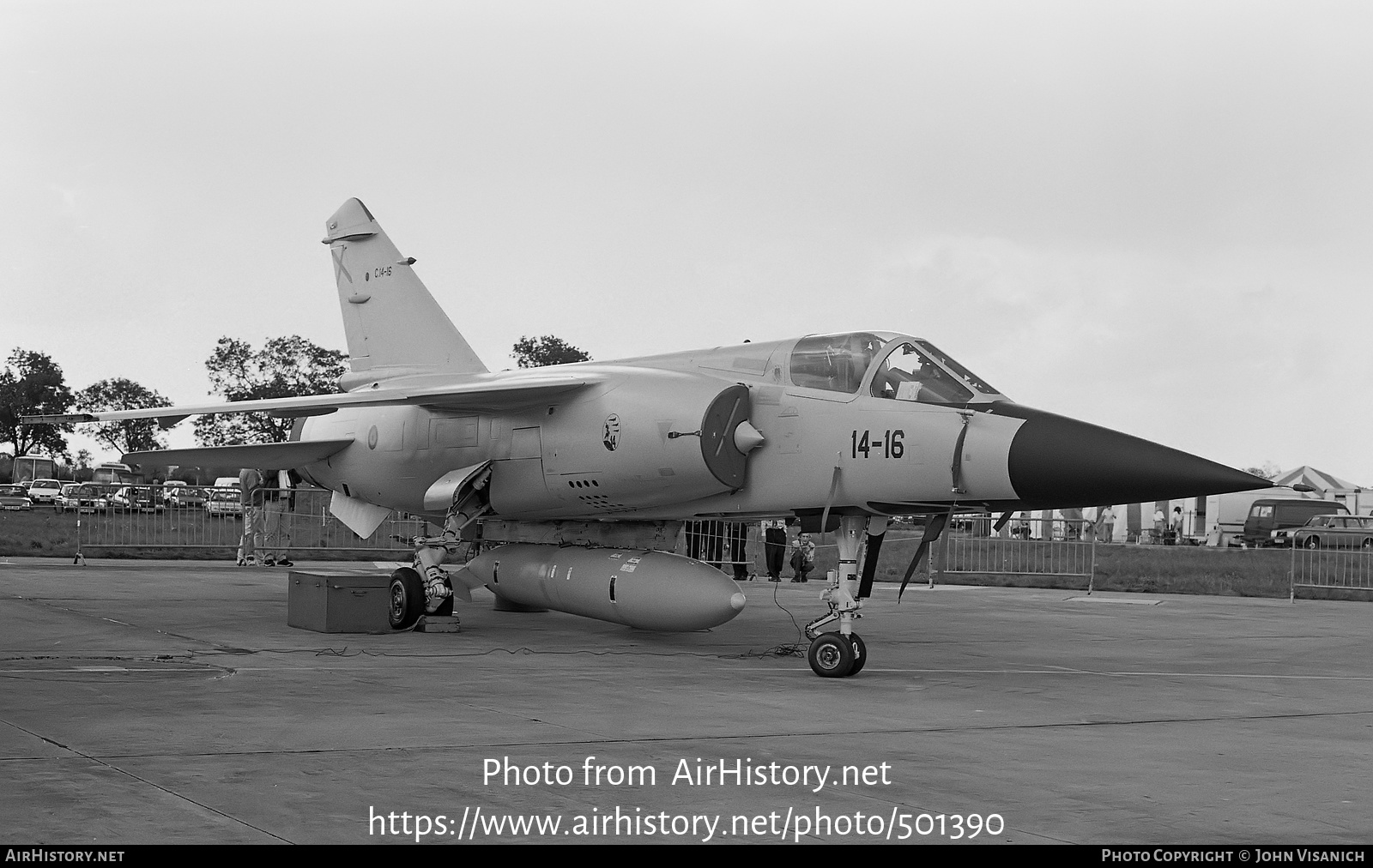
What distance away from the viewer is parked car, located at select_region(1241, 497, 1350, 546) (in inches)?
2121

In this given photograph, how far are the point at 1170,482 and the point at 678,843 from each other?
6056 millimetres

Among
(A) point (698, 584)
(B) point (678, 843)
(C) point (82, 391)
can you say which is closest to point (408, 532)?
(A) point (698, 584)

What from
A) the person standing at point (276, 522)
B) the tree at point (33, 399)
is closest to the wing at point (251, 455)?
the person standing at point (276, 522)

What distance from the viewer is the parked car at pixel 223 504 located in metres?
27.1

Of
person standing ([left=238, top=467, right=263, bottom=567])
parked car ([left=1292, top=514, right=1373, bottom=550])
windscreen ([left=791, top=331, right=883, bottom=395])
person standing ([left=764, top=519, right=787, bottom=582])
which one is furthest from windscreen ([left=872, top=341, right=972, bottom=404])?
parked car ([left=1292, top=514, right=1373, bottom=550])

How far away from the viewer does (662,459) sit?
12102mm

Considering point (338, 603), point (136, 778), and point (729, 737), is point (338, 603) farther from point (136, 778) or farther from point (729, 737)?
point (136, 778)

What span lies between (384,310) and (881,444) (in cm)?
849

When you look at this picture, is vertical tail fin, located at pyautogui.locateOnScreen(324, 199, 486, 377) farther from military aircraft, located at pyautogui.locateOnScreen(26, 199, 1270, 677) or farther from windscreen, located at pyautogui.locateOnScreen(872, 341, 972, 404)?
windscreen, located at pyautogui.locateOnScreen(872, 341, 972, 404)

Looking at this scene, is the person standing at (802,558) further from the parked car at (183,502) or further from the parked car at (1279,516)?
the parked car at (1279,516)

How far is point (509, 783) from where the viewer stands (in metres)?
5.75

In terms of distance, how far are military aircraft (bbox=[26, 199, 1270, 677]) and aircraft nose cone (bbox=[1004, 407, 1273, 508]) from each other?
2 centimetres

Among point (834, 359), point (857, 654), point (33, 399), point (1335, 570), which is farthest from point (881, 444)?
point (33, 399)

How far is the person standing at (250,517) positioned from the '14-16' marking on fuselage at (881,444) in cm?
1655
